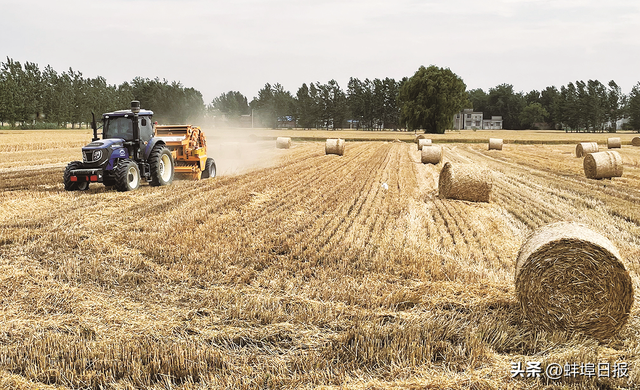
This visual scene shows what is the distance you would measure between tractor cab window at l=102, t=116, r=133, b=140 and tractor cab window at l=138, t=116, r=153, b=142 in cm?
24

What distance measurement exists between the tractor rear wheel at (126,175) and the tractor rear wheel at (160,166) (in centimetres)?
47

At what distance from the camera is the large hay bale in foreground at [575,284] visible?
4477mm

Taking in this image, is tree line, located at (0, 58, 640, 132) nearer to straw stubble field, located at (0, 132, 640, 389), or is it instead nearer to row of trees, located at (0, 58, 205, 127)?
row of trees, located at (0, 58, 205, 127)

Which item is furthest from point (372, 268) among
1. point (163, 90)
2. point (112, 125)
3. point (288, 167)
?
point (163, 90)

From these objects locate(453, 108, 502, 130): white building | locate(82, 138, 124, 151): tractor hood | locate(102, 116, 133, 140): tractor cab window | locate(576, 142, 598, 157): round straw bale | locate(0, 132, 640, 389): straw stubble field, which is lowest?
locate(0, 132, 640, 389): straw stubble field

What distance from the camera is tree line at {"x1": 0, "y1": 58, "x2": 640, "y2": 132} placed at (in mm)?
60759

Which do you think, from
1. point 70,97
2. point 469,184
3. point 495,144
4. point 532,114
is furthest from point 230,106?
point 469,184

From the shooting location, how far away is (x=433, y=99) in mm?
62031

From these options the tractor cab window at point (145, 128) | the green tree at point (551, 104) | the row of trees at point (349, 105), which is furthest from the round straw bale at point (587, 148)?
the green tree at point (551, 104)

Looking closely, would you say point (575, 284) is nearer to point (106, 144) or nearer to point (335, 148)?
point (106, 144)

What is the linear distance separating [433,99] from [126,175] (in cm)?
5531

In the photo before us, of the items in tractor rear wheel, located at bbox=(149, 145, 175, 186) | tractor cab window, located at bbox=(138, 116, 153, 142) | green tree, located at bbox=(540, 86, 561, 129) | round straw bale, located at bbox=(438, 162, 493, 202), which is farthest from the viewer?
green tree, located at bbox=(540, 86, 561, 129)

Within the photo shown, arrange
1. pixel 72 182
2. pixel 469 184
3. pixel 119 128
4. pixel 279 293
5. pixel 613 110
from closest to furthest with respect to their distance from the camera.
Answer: pixel 279 293 → pixel 469 184 → pixel 72 182 → pixel 119 128 → pixel 613 110

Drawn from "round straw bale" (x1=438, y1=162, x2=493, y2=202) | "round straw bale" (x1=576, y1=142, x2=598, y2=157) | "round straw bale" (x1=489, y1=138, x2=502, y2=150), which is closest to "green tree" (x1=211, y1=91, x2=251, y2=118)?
"round straw bale" (x1=489, y1=138, x2=502, y2=150)
